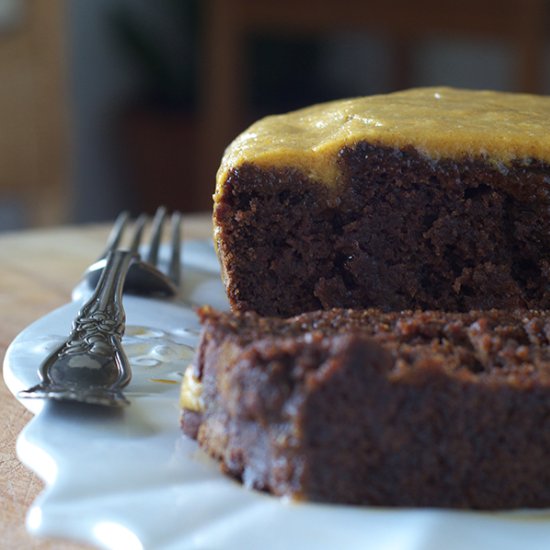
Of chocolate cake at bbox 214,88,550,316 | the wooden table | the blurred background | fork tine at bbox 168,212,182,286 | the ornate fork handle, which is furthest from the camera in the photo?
the blurred background

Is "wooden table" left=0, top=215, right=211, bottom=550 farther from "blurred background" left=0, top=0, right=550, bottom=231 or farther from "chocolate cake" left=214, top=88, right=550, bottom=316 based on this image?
"blurred background" left=0, top=0, right=550, bottom=231

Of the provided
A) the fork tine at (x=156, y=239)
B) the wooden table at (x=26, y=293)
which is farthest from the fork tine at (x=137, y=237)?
the wooden table at (x=26, y=293)

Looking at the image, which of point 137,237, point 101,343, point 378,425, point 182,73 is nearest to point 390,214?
point 101,343

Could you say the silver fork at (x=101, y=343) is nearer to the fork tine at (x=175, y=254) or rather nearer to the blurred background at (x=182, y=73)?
the fork tine at (x=175, y=254)

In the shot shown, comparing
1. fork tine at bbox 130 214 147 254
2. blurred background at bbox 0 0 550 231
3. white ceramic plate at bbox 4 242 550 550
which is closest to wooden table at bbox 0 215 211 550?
white ceramic plate at bbox 4 242 550 550

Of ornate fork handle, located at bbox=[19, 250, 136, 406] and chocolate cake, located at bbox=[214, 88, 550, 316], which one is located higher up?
chocolate cake, located at bbox=[214, 88, 550, 316]

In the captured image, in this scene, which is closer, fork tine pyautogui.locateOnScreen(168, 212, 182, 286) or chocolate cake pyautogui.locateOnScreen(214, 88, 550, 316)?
chocolate cake pyautogui.locateOnScreen(214, 88, 550, 316)

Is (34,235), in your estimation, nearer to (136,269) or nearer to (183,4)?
(136,269)

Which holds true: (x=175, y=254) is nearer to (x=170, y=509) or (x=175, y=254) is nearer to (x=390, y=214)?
(x=390, y=214)
